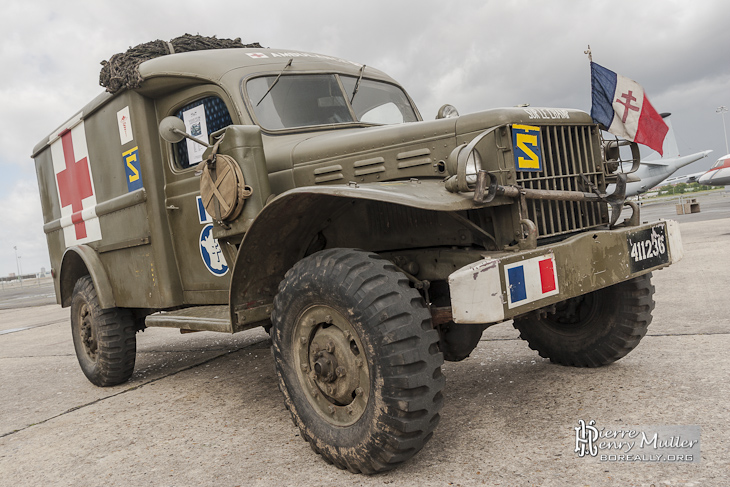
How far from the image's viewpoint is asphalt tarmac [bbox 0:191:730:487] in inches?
102

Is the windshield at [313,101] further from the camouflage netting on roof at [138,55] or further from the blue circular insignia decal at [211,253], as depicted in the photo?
the camouflage netting on roof at [138,55]

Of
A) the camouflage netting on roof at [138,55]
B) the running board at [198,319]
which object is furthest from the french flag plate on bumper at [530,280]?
the camouflage netting on roof at [138,55]

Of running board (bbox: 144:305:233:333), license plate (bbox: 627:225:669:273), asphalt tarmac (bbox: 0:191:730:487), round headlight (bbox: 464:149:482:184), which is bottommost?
asphalt tarmac (bbox: 0:191:730:487)

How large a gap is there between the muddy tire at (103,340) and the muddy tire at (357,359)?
2507 millimetres

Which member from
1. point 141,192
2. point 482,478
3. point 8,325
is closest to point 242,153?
point 141,192

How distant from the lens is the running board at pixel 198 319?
3587mm

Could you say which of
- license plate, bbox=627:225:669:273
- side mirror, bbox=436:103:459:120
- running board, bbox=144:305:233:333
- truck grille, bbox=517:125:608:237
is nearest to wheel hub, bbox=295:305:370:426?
running board, bbox=144:305:233:333

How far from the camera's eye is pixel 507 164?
280 centimetres

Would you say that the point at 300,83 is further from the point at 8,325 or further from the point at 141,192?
the point at 8,325

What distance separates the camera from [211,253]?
4.11 m

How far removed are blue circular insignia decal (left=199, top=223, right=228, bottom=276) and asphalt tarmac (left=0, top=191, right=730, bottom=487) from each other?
91 cm

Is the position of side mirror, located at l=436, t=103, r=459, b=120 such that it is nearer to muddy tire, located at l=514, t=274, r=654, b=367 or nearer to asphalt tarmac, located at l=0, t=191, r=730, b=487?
muddy tire, located at l=514, t=274, r=654, b=367

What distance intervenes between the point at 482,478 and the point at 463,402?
3.42ft

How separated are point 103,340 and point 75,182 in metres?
1.53
